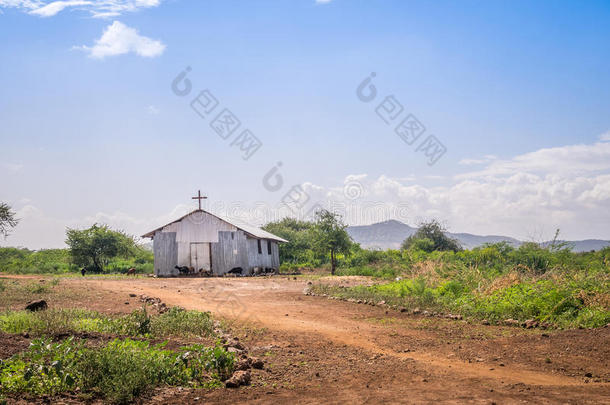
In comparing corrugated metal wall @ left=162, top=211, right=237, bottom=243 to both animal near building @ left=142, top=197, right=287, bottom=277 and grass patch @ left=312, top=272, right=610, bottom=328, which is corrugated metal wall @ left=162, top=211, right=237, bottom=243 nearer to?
animal near building @ left=142, top=197, right=287, bottom=277

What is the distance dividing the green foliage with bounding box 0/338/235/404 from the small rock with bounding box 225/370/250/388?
0.68 feet

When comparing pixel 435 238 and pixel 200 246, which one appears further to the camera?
pixel 435 238

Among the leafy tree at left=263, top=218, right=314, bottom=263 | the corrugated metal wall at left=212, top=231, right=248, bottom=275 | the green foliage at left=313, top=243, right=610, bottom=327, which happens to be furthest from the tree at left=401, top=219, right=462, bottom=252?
the green foliage at left=313, top=243, right=610, bottom=327

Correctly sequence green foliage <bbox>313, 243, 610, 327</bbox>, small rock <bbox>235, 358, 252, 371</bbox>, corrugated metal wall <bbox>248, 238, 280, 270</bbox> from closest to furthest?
small rock <bbox>235, 358, 252, 371</bbox>, green foliage <bbox>313, 243, 610, 327</bbox>, corrugated metal wall <bbox>248, 238, 280, 270</bbox>

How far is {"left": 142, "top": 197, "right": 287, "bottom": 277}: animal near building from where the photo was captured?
34000 mm

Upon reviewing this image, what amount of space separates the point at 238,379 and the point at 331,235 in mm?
28853

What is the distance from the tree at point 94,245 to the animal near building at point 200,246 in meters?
6.76

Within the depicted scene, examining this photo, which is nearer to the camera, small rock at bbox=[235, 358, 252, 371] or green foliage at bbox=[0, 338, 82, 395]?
green foliage at bbox=[0, 338, 82, 395]

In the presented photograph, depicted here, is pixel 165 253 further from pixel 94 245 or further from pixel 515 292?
pixel 515 292

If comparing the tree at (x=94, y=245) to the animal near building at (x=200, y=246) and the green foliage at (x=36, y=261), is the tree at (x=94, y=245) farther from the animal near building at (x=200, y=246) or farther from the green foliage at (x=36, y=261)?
the animal near building at (x=200, y=246)

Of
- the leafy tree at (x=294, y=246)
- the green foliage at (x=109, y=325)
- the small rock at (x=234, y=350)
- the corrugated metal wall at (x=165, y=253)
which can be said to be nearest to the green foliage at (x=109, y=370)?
the small rock at (x=234, y=350)

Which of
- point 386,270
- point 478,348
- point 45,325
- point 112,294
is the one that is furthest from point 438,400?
point 386,270

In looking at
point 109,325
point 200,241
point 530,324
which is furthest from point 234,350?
point 200,241

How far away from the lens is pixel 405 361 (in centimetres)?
759
